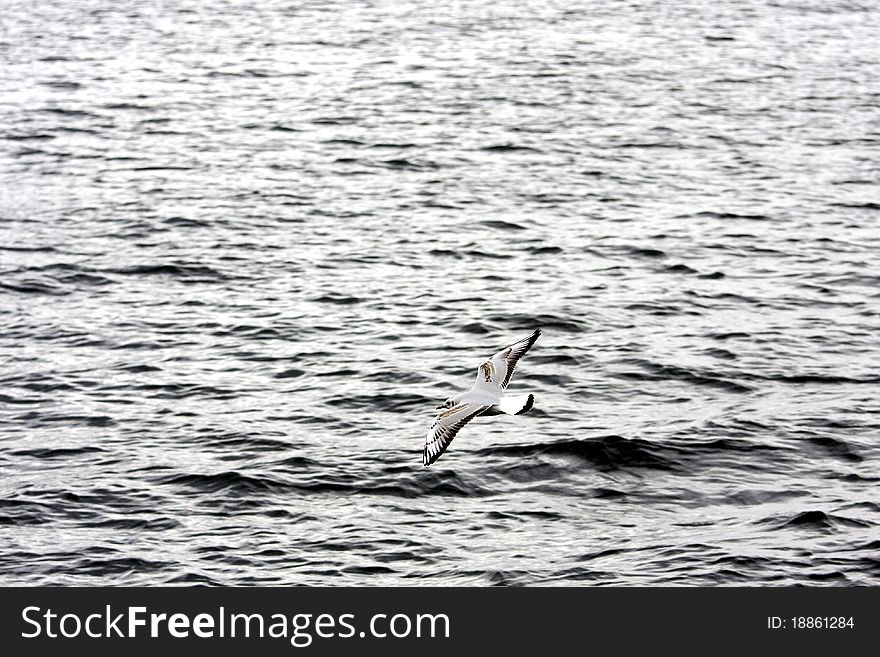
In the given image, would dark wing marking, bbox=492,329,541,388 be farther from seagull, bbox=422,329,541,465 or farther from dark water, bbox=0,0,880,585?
dark water, bbox=0,0,880,585

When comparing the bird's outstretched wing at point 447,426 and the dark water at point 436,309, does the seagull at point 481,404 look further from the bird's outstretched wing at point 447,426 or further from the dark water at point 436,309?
the dark water at point 436,309

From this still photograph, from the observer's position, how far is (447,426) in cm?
1722

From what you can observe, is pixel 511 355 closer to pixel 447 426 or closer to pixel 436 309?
pixel 447 426

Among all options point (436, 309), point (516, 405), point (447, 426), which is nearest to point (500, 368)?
point (447, 426)

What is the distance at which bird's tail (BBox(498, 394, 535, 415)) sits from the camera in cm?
1639

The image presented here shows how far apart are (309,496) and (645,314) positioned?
10.4m

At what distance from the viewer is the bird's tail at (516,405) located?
1639 cm

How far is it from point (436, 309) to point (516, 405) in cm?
1495

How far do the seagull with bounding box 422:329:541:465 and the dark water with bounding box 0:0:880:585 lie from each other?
169 inches

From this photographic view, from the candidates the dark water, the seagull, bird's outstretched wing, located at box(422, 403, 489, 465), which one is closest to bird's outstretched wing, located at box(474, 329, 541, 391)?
the seagull

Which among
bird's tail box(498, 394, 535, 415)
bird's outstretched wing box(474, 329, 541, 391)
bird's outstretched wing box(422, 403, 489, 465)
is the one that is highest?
bird's tail box(498, 394, 535, 415)

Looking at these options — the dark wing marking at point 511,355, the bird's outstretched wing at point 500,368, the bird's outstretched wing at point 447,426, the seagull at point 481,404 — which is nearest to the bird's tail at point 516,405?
the seagull at point 481,404
